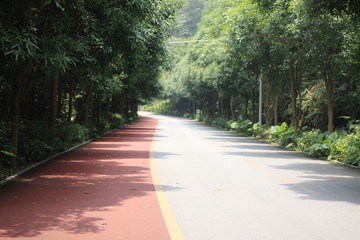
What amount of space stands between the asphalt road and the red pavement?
52cm

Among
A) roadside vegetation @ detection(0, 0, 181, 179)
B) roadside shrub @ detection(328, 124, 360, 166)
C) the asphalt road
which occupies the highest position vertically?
roadside vegetation @ detection(0, 0, 181, 179)

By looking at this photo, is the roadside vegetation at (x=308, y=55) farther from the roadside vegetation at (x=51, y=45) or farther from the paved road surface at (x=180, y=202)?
the roadside vegetation at (x=51, y=45)

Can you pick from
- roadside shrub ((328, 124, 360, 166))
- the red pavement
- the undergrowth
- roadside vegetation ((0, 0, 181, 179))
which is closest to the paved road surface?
the red pavement

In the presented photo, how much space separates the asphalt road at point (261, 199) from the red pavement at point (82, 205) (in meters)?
0.52

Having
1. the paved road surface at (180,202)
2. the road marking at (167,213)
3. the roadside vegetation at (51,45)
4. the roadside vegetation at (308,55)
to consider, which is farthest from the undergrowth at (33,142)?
the roadside vegetation at (308,55)

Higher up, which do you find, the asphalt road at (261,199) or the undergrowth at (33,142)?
the undergrowth at (33,142)

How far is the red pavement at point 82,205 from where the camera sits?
6.18 meters

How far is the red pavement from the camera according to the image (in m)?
6.18

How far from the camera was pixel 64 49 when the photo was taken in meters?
10.2

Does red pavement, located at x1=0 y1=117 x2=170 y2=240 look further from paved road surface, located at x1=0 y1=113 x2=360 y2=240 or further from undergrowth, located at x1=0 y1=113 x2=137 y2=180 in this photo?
undergrowth, located at x1=0 y1=113 x2=137 y2=180

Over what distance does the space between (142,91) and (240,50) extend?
92.4ft

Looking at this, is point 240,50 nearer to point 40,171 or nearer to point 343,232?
point 40,171

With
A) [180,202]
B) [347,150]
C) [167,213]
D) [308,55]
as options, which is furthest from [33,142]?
[308,55]

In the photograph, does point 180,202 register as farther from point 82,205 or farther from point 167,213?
point 82,205
